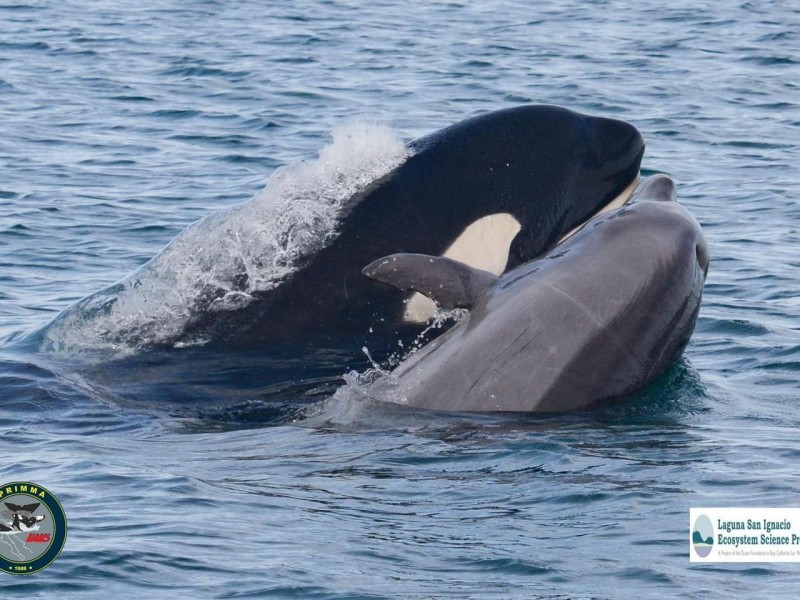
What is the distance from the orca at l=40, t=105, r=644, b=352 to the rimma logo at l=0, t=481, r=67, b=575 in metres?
3.41

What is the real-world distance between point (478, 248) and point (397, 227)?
679mm

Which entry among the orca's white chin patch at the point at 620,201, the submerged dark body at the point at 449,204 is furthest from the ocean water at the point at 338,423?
the orca's white chin patch at the point at 620,201

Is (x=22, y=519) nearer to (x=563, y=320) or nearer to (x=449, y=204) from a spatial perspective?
(x=563, y=320)

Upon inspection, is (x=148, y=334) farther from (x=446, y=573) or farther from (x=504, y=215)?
(x=446, y=573)

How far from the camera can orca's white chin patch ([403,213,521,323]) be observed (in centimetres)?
1227

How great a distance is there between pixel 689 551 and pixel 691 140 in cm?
1616

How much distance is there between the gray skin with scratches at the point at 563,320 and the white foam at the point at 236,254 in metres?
1.54

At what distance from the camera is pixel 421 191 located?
40.5 ft

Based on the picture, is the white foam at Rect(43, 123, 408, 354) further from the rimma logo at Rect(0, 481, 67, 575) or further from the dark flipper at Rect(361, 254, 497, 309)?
the rimma logo at Rect(0, 481, 67, 575)

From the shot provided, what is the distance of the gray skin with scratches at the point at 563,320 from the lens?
11078 millimetres

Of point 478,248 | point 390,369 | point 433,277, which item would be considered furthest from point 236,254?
point 433,277

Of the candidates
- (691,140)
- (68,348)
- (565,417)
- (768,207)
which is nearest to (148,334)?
(68,348)

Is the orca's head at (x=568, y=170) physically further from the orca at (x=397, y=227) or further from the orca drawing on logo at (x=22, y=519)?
the orca drawing on logo at (x=22, y=519)

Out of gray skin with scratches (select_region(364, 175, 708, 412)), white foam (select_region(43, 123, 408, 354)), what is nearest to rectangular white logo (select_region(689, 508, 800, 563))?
gray skin with scratches (select_region(364, 175, 708, 412))
